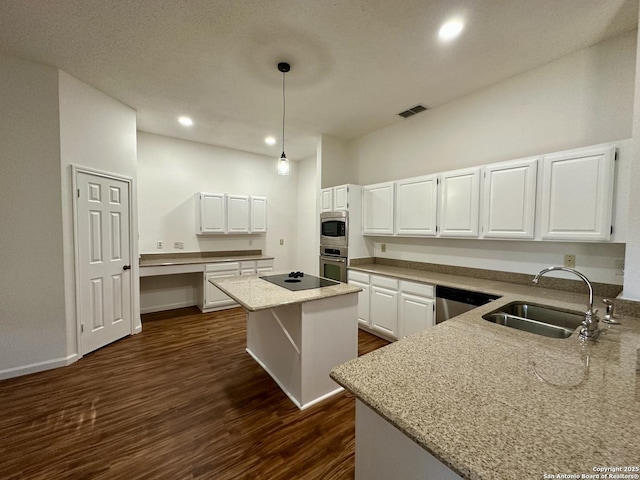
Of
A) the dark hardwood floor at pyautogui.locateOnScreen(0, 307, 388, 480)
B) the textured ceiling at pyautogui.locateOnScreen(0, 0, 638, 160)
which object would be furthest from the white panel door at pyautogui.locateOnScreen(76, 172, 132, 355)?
the textured ceiling at pyautogui.locateOnScreen(0, 0, 638, 160)

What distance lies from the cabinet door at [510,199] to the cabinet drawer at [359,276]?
4.84 ft

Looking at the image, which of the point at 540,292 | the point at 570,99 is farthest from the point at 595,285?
the point at 570,99

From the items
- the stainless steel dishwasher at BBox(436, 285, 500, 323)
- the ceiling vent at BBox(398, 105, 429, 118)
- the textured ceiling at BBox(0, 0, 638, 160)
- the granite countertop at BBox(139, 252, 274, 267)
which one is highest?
the ceiling vent at BBox(398, 105, 429, 118)

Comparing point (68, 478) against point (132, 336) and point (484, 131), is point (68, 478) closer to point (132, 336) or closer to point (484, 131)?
point (132, 336)

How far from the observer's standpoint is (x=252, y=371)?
8.53ft

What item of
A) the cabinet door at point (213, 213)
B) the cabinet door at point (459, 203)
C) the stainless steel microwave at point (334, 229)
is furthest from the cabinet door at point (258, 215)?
the cabinet door at point (459, 203)

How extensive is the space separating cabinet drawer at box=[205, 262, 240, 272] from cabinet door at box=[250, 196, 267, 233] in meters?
0.80

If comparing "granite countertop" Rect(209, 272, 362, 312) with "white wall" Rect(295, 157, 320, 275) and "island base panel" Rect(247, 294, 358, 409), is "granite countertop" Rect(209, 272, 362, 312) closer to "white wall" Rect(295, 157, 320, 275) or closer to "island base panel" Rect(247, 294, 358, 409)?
"island base panel" Rect(247, 294, 358, 409)

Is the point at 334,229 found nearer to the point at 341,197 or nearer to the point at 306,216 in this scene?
the point at 341,197

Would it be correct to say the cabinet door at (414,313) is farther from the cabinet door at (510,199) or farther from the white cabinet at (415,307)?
the cabinet door at (510,199)

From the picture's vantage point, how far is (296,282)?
8.23 feet

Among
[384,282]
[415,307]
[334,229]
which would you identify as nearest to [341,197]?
[334,229]

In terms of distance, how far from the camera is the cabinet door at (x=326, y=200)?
4014mm

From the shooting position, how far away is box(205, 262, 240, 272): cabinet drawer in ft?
14.0
